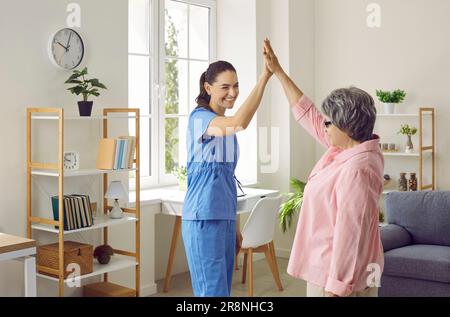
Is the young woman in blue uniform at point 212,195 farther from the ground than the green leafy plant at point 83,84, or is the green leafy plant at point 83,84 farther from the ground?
the green leafy plant at point 83,84

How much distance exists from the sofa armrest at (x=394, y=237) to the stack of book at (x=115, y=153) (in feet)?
5.82

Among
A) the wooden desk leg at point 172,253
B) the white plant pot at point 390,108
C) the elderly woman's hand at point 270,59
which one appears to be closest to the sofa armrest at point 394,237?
the white plant pot at point 390,108

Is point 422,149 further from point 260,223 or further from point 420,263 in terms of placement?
point 260,223

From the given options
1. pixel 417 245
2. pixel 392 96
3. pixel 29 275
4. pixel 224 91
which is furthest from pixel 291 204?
pixel 224 91

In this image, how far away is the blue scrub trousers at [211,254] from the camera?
249 centimetres

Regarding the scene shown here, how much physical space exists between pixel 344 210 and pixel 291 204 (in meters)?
3.69

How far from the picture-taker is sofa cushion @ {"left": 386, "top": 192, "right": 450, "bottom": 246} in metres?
4.30

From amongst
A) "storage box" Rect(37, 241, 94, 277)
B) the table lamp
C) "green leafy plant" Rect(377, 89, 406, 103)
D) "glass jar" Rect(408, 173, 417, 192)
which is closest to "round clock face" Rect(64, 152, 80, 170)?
the table lamp

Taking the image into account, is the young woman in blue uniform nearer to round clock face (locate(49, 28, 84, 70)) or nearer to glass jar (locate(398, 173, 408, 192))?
round clock face (locate(49, 28, 84, 70))

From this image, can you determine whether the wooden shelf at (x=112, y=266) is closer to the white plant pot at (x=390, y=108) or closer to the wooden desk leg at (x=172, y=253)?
the wooden desk leg at (x=172, y=253)

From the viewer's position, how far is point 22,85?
3691mm

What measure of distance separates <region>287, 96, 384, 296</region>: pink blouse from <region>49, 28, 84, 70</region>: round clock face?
2.36 metres
